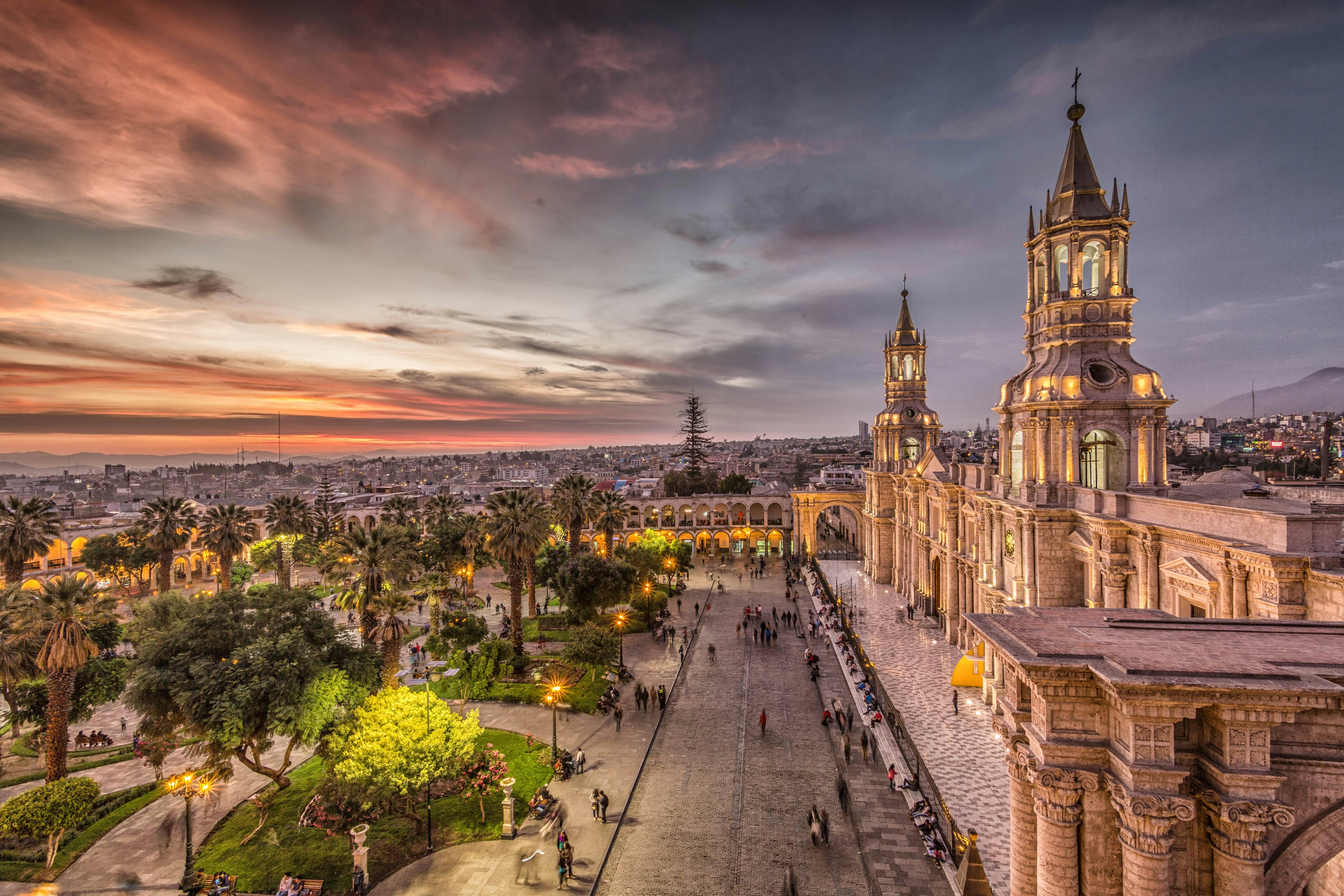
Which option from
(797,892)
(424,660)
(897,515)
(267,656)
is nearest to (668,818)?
(797,892)

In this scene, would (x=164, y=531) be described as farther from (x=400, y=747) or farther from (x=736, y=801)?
(x=736, y=801)

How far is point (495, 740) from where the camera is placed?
19.6 m

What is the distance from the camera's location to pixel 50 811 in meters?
13.6

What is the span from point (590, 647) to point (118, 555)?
38672 millimetres

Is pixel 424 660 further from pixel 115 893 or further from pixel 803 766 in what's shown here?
pixel 803 766

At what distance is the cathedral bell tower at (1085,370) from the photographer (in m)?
20.1

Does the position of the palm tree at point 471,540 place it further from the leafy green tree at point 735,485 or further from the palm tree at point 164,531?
the leafy green tree at point 735,485

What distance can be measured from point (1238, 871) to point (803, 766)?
12.7m

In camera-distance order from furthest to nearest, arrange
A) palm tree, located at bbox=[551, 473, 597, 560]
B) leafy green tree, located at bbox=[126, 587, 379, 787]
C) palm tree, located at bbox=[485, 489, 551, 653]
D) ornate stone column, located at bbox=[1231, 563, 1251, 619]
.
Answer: palm tree, located at bbox=[551, 473, 597, 560]
palm tree, located at bbox=[485, 489, 551, 653]
leafy green tree, located at bbox=[126, 587, 379, 787]
ornate stone column, located at bbox=[1231, 563, 1251, 619]

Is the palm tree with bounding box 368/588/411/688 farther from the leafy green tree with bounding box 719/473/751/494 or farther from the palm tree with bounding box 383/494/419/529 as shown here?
the leafy green tree with bounding box 719/473/751/494

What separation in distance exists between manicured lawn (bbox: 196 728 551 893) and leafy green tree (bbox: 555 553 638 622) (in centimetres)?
1200

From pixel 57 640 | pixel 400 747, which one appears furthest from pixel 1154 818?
pixel 57 640

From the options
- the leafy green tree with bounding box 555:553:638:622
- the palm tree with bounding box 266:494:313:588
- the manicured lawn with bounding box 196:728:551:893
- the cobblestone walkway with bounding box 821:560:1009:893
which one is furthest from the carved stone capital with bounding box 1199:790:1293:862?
the palm tree with bounding box 266:494:313:588

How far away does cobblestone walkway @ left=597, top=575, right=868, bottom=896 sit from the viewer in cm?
1298
